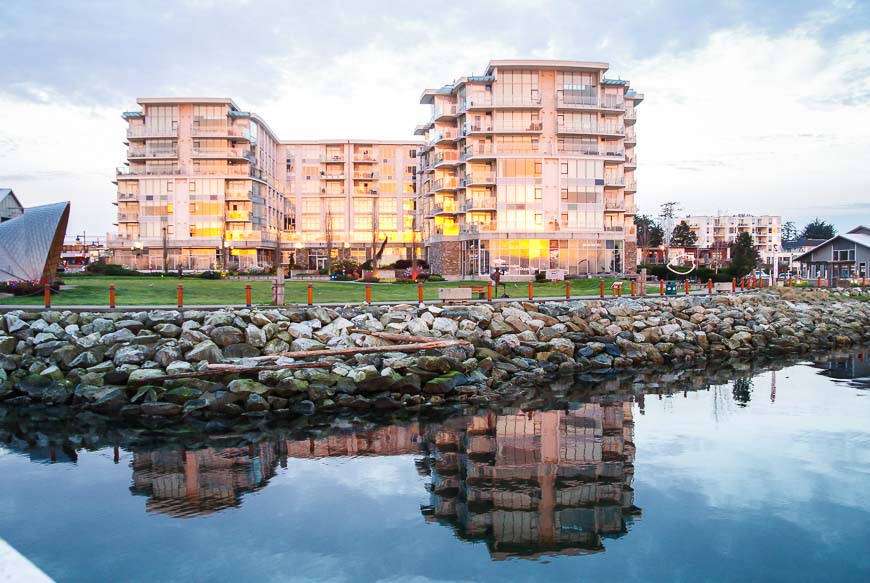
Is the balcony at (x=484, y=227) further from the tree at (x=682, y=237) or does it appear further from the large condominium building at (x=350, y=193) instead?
the tree at (x=682, y=237)

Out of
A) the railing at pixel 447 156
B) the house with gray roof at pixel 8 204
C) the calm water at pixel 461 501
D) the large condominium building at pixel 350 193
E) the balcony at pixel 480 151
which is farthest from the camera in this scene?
the large condominium building at pixel 350 193

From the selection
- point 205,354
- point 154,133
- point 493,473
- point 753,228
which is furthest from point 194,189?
point 753,228

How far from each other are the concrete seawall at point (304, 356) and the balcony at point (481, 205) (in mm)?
38505

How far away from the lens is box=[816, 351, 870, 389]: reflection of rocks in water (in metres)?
25.3

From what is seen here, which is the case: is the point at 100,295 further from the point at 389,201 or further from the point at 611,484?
the point at 389,201

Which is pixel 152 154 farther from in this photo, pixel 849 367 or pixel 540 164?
pixel 849 367

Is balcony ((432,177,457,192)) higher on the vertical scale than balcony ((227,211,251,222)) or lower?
higher

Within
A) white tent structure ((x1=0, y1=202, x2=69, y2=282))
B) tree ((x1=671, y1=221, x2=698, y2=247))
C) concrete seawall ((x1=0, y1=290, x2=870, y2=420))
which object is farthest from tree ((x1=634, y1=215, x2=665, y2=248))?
white tent structure ((x1=0, y1=202, x2=69, y2=282))

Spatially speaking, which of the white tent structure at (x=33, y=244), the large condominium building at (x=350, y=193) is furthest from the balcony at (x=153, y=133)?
the white tent structure at (x=33, y=244)

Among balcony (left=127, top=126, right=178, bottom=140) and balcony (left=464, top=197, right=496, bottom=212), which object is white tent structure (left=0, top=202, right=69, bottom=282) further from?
balcony (left=127, top=126, right=178, bottom=140)

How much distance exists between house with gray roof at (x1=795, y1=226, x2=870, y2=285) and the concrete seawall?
47466 millimetres

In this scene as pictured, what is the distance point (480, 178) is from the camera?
2714 inches

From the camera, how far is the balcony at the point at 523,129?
221 ft

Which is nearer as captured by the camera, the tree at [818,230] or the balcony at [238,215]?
the balcony at [238,215]
